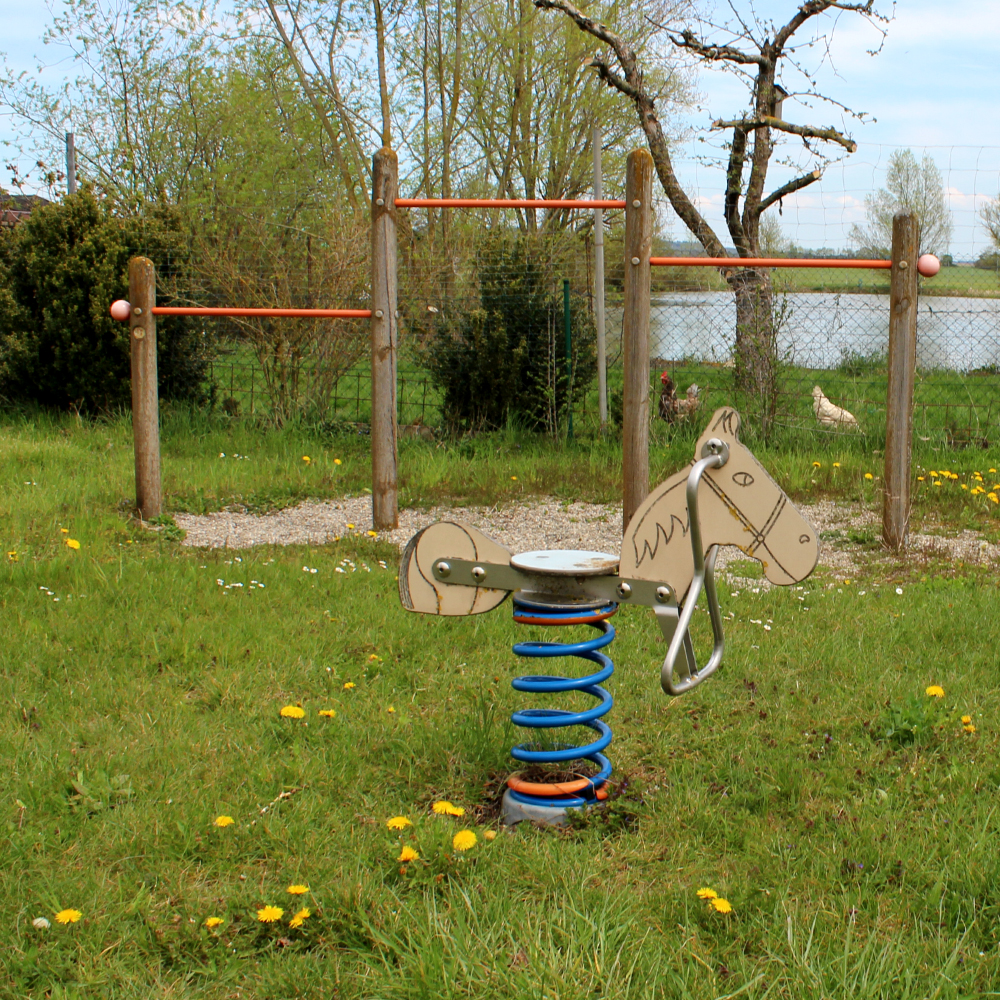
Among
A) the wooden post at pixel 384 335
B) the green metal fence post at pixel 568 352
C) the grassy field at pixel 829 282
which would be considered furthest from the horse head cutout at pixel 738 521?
the green metal fence post at pixel 568 352

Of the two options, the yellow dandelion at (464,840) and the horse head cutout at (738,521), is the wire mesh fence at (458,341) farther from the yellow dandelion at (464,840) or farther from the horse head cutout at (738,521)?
the yellow dandelion at (464,840)

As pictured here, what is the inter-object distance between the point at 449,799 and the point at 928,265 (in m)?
3.48

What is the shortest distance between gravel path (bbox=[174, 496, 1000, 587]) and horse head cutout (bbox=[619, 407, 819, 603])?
242 cm

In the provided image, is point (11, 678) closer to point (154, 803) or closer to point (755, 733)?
point (154, 803)

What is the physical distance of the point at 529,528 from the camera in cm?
546

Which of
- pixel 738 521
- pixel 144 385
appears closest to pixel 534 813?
pixel 738 521

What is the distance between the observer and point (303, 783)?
2.27 meters

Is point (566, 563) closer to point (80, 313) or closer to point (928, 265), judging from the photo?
point (928, 265)

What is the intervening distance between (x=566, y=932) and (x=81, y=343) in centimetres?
742

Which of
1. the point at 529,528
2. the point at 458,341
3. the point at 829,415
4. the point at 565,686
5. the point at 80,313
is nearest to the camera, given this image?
the point at 565,686

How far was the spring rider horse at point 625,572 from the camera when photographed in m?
1.92

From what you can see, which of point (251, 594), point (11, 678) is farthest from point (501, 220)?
point (11, 678)

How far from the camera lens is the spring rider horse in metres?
1.92

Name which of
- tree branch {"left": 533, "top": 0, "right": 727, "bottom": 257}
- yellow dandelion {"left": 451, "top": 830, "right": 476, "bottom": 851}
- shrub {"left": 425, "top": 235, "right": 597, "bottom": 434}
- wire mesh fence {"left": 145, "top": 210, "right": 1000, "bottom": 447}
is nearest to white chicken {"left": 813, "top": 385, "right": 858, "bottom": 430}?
wire mesh fence {"left": 145, "top": 210, "right": 1000, "bottom": 447}
